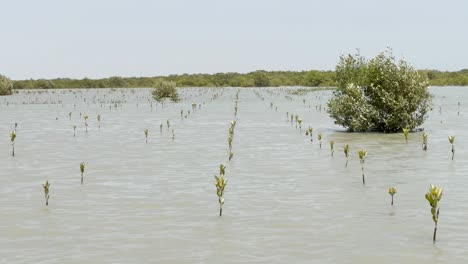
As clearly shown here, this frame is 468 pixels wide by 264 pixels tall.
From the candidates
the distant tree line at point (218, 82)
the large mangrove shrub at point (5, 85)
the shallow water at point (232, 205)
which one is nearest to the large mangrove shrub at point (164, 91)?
the large mangrove shrub at point (5, 85)

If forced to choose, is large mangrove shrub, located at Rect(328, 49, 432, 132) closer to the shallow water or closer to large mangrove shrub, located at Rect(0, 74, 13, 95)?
the shallow water

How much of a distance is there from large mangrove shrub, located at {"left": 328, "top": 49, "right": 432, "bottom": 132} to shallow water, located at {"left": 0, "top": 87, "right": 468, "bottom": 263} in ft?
16.9

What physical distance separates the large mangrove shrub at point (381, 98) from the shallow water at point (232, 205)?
16.9ft

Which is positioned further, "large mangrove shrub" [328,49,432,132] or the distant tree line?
the distant tree line

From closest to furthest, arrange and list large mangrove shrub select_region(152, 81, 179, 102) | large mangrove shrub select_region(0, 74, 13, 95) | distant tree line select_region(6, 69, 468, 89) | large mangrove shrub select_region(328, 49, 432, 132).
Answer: large mangrove shrub select_region(328, 49, 432, 132) < large mangrove shrub select_region(152, 81, 179, 102) < large mangrove shrub select_region(0, 74, 13, 95) < distant tree line select_region(6, 69, 468, 89)

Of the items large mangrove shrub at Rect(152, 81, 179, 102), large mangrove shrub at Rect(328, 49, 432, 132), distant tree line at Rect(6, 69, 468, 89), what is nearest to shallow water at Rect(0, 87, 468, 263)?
large mangrove shrub at Rect(328, 49, 432, 132)

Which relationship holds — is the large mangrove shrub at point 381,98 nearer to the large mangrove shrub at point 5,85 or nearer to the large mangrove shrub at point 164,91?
the large mangrove shrub at point 164,91

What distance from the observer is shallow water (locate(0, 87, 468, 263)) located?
9508 millimetres

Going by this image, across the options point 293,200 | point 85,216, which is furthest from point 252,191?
point 85,216

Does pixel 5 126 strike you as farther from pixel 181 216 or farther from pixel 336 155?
pixel 181 216

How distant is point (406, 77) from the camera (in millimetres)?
31156

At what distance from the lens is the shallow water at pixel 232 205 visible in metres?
9.51

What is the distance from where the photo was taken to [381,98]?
1225 inches

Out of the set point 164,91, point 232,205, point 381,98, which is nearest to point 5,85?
point 164,91
